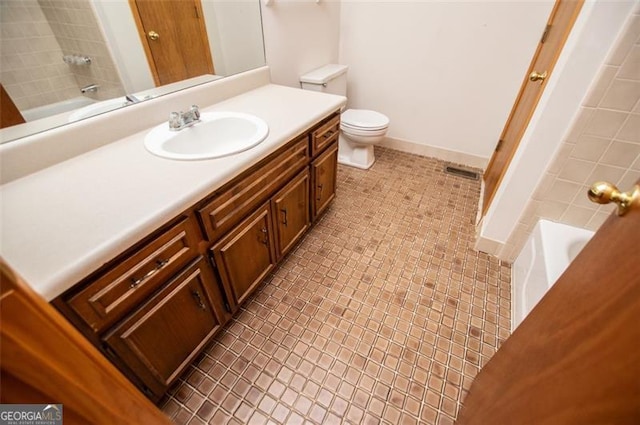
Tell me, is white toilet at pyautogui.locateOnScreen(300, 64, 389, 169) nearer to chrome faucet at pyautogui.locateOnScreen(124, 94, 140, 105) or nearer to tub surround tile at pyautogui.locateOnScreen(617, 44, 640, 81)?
chrome faucet at pyautogui.locateOnScreen(124, 94, 140, 105)

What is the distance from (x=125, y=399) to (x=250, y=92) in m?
1.54

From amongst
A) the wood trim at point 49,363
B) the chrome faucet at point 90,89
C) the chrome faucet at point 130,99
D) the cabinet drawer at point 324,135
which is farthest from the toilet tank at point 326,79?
the wood trim at point 49,363

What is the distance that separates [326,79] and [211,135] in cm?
121

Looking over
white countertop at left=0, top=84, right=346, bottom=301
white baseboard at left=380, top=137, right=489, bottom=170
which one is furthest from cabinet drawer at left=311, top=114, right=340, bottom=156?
white baseboard at left=380, top=137, right=489, bottom=170

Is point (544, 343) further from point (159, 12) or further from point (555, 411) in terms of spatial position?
point (159, 12)

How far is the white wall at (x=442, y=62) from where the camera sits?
202 centimetres

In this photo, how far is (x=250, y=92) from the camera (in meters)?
1.67

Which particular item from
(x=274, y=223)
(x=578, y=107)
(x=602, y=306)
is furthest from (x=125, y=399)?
(x=578, y=107)

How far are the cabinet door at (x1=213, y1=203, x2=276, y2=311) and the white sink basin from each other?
0.32 m

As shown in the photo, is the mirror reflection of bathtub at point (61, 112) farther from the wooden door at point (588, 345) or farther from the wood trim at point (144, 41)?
the wooden door at point (588, 345)

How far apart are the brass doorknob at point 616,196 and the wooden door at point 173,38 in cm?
155

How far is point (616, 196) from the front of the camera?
0.48 metres

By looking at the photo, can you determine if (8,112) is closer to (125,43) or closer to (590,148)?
(125,43)

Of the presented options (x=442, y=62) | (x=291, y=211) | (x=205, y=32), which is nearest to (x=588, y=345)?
(x=291, y=211)
